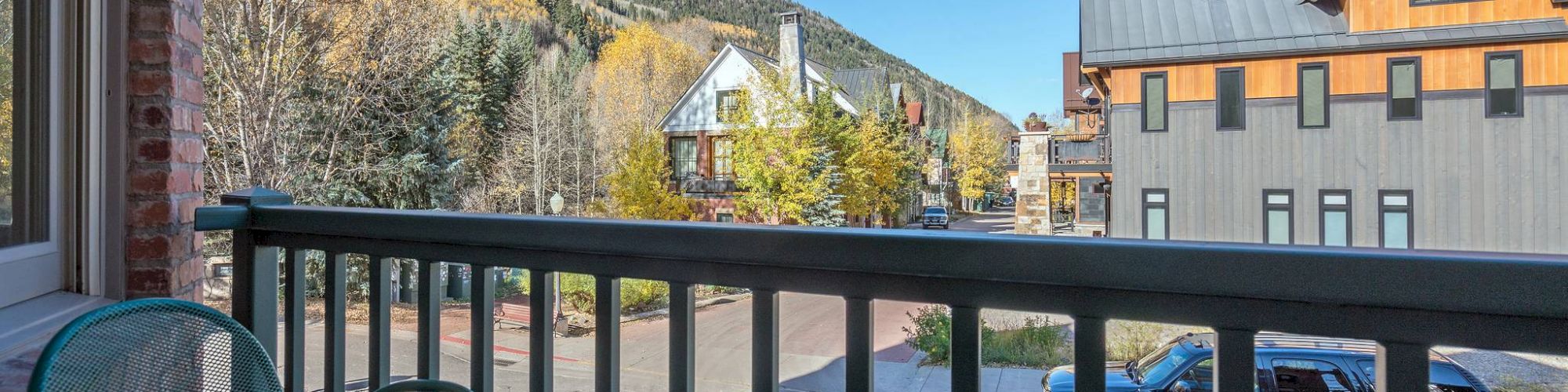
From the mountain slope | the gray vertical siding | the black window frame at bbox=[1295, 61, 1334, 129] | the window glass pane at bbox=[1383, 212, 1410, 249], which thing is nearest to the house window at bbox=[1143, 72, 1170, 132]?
the gray vertical siding

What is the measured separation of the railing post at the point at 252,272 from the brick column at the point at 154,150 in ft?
0.85

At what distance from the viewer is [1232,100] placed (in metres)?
9.55

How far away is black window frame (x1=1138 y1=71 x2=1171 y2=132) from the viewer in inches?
377

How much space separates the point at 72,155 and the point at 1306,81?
1134cm

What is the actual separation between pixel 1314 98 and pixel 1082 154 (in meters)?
2.98

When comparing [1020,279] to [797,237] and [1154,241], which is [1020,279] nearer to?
[1154,241]

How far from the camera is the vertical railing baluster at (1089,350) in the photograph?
0.74 m

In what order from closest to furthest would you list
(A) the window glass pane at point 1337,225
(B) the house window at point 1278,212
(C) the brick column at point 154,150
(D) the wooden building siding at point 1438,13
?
(C) the brick column at point 154,150 → (D) the wooden building siding at point 1438,13 → (A) the window glass pane at point 1337,225 → (B) the house window at point 1278,212

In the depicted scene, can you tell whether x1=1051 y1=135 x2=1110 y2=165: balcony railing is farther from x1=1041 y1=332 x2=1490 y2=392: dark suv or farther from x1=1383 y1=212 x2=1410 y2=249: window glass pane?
x1=1041 y1=332 x2=1490 y2=392: dark suv

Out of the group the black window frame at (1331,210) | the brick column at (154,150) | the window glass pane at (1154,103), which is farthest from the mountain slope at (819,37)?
the brick column at (154,150)

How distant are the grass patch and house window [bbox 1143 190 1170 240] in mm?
4800

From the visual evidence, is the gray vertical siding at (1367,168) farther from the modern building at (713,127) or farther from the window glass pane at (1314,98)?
the modern building at (713,127)

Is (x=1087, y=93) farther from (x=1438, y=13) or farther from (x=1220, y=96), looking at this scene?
(x=1438, y=13)

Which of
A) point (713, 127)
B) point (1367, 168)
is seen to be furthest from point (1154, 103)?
point (713, 127)
